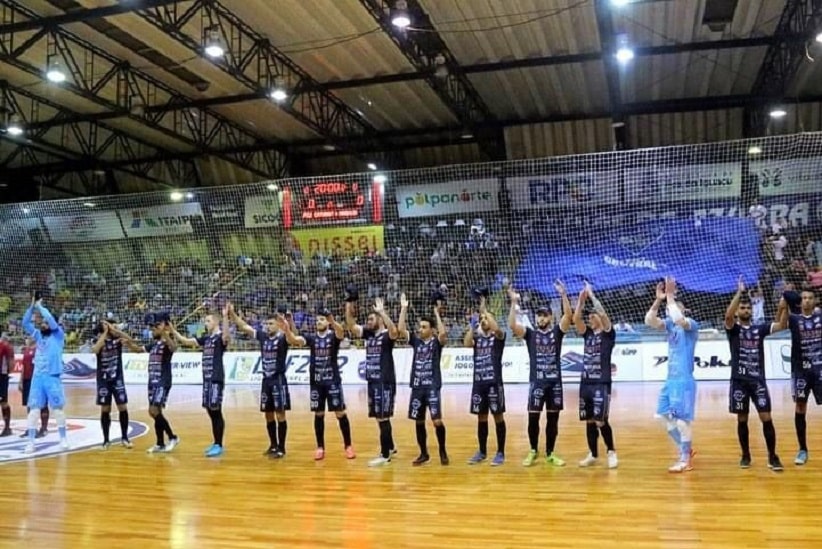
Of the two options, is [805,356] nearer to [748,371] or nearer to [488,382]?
[748,371]

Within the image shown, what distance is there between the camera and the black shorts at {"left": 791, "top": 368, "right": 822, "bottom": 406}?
285 inches

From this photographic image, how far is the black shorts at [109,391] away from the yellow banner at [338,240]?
32.1 ft

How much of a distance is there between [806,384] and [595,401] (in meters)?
2.12

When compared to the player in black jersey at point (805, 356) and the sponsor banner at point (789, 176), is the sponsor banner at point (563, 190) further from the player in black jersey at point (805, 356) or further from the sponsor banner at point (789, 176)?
the player in black jersey at point (805, 356)

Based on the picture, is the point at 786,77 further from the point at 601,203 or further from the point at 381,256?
the point at 381,256

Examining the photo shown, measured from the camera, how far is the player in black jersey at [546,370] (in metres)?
7.68

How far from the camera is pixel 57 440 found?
398 inches

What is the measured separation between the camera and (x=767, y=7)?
43.3 ft

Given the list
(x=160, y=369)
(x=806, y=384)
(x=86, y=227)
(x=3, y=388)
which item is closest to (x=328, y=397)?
(x=160, y=369)

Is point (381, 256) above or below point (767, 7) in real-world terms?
below

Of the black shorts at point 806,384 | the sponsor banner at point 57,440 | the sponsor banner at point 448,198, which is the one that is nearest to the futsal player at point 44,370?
the sponsor banner at point 57,440

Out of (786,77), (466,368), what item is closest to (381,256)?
(466,368)

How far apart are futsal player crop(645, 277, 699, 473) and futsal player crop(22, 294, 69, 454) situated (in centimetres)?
727

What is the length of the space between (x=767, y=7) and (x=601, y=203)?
5.17 meters
